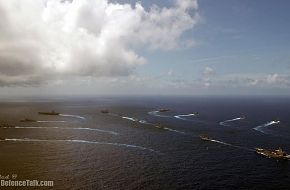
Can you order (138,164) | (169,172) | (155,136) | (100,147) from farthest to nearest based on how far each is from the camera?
(155,136)
(100,147)
(138,164)
(169,172)

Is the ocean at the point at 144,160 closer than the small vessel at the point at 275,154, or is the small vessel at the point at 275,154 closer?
the ocean at the point at 144,160

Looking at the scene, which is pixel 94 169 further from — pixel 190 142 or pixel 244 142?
pixel 244 142

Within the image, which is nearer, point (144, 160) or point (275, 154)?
point (144, 160)

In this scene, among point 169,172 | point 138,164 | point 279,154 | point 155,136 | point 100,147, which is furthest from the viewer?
point 155,136

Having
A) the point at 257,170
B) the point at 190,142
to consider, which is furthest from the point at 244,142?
the point at 257,170

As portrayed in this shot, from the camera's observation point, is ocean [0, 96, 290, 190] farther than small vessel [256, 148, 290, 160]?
No

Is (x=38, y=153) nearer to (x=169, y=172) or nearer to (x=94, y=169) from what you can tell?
(x=94, y=169)

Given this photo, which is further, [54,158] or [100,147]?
[100,147]

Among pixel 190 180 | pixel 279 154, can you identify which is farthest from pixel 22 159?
pixel 279 154

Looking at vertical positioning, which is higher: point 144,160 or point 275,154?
point 275,154
